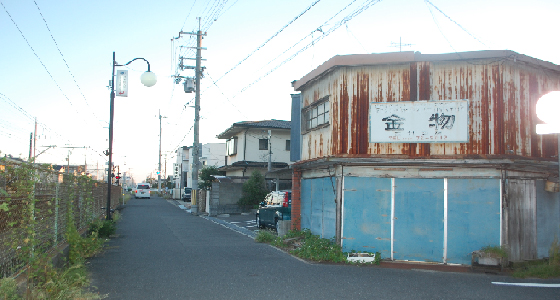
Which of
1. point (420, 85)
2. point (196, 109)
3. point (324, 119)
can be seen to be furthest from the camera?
point (196, 109)

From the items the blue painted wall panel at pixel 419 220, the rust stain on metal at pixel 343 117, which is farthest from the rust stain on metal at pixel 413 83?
the blue painted wall panel at pixel 419 220

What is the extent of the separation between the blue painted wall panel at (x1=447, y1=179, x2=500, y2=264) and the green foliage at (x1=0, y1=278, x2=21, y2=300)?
9.17 m

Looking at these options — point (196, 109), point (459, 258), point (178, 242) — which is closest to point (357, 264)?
point (459, 258)

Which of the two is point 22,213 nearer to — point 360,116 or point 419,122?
point 360,116

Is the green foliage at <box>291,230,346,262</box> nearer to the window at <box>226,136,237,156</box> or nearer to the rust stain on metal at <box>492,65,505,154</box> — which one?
the rust stain on metal at <box>492,65,505,154</box>

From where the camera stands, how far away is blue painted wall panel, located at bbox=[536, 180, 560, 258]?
1109 cm

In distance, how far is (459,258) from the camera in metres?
10.6

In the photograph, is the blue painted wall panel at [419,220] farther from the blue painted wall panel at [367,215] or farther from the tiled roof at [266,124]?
the tiled roof at [266,124]

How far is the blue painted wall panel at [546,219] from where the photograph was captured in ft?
36.4

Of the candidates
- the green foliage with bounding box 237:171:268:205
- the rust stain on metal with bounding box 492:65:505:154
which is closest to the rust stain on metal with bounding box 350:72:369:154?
the rust stain on metal with bounding box 492:65:505:154

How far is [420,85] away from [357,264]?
192 inches

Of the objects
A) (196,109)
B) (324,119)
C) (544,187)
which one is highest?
(196,109)

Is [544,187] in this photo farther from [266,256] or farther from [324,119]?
[266,256]

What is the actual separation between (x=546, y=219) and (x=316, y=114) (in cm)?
692
